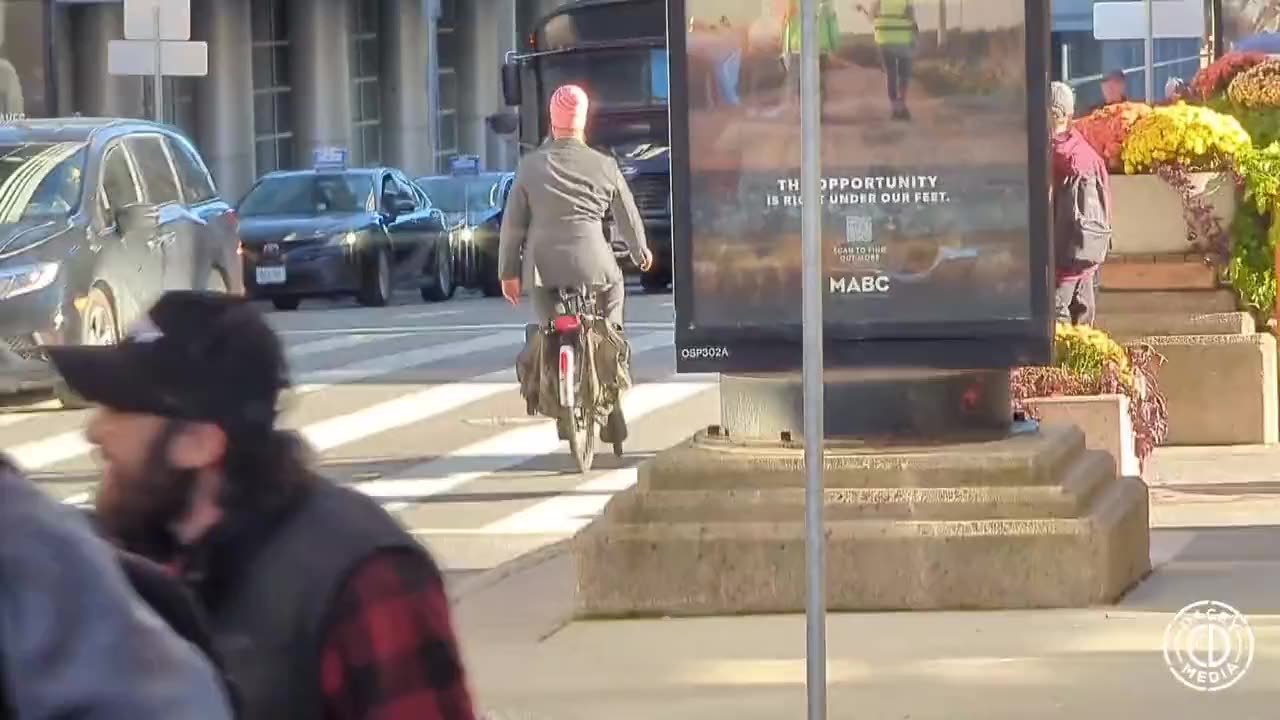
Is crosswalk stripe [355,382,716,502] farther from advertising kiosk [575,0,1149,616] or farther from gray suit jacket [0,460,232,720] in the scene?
gray suit jacket [0,460,232,720]

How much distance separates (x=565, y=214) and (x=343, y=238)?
52.4 feet

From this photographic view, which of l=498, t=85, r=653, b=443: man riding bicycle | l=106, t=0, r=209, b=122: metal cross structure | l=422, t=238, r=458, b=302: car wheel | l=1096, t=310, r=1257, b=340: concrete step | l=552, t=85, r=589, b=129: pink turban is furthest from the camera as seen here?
l=422, t=238, r=458, b=302: car wheel

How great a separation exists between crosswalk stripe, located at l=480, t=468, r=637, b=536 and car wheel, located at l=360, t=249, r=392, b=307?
52.7 feet

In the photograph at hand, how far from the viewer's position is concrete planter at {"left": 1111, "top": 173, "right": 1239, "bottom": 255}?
14.5 metres

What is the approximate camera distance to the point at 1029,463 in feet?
28.5

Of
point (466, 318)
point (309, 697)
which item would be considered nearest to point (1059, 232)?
point (309, 697)

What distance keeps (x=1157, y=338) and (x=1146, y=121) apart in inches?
46.9

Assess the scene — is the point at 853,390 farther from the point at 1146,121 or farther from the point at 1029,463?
the point at 1146,121

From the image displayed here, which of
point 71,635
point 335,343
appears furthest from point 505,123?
point 71,635

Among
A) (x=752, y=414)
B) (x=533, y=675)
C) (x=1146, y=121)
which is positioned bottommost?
(x=533, y=675)

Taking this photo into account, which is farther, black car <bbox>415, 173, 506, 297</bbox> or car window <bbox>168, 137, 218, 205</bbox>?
black car <bbox>415, 173, 506, 297</bbox>

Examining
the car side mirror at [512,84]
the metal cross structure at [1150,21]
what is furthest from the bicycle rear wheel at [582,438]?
the car side mirror at [512,84]

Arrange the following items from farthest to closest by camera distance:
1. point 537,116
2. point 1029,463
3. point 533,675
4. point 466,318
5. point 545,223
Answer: point 537,116 → point 466,318 → point 545,223 → point 1029,463 → point 533,675

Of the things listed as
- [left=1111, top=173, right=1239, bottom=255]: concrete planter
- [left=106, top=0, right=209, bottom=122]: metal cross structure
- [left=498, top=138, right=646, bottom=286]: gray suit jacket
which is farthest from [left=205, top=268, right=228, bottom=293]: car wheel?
[left=106, top=0, right=209, bottom=122]: metal cross structure
